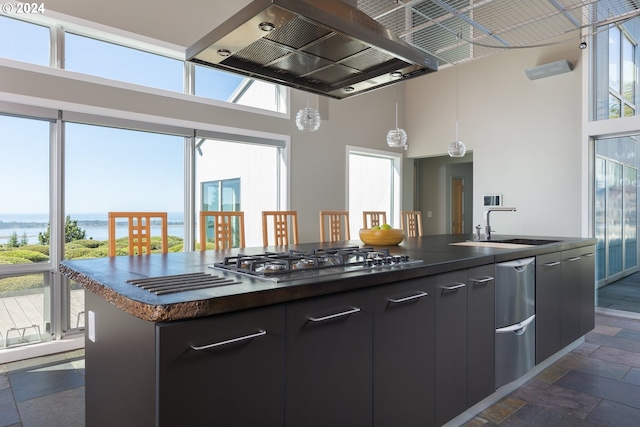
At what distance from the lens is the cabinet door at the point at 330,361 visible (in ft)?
4.20

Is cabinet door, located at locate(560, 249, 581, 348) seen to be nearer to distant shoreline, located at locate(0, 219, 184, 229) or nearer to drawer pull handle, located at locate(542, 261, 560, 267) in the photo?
drawer pull handle, located at locate(542, 261, 560, 267)

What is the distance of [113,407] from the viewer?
4.57 feet

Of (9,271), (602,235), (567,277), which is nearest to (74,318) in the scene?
(9,271)

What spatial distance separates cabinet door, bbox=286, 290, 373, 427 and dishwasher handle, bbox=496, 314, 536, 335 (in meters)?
1.14

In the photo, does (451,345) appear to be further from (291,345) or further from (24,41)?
(24,41)

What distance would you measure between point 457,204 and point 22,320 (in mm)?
7269

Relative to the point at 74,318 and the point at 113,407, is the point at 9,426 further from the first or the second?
the point at 74,318

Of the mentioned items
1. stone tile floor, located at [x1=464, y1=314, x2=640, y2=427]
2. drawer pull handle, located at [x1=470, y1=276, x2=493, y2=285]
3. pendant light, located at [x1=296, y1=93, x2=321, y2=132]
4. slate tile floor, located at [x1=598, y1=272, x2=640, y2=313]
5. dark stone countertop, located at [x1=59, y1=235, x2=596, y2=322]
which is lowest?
stone tile floor, located at [x1=464, y1=314, x2=640, y2=427]

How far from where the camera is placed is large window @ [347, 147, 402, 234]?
20.0 feet

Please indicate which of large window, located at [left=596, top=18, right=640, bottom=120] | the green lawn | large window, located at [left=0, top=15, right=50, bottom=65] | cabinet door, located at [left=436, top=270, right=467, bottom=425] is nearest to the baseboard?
the green lawn

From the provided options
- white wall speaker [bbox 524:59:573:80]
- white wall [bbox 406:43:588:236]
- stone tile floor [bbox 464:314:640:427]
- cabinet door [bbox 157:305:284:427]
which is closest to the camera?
cabinet door [bbox 157:305:284:427]

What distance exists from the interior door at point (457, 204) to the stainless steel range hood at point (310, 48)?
601 cm

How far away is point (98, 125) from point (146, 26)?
108cm

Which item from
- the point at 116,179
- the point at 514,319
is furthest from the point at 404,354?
the point at 116,179
